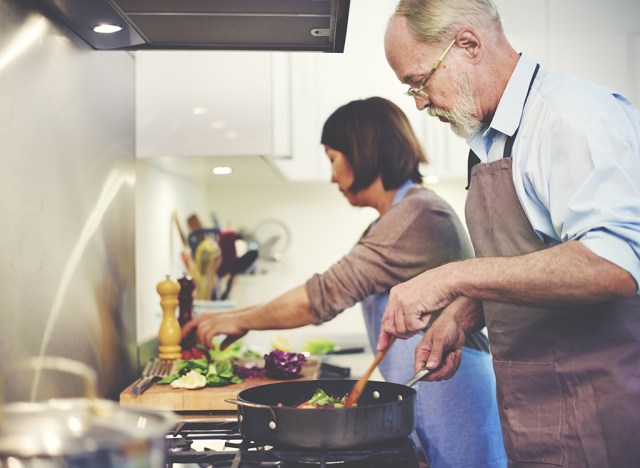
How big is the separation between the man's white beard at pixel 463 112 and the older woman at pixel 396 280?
19.7 inches

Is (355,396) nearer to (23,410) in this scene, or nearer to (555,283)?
(555,283)

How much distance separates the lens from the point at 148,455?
527mm

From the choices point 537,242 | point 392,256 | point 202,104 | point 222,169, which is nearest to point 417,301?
point 537,242

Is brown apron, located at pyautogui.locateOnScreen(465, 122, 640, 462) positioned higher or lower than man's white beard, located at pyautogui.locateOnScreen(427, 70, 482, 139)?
lower

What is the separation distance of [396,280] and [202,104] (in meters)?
0.70

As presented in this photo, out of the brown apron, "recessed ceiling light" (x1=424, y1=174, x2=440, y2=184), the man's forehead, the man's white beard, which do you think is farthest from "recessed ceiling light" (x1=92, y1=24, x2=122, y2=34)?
"recessed ceiling light" (x1=424, y1=174, x2=440, y2=184)

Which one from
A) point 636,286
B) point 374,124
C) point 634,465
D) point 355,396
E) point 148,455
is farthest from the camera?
point 374,124

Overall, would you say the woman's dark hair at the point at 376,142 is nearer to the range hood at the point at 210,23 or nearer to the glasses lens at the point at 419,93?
the range hood at the point at 210,23

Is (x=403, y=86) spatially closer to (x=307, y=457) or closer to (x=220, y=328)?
(x=220, y=328)

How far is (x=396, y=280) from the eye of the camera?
1.72m

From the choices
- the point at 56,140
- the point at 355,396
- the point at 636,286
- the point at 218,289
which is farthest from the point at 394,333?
the point at 218,289

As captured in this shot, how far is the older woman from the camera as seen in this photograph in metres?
1.65

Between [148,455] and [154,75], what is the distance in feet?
5.01

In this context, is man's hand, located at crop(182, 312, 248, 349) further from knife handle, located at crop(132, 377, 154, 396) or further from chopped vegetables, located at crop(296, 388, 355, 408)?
chopped vegetables, located at crop(296, 388, 355, 408)
